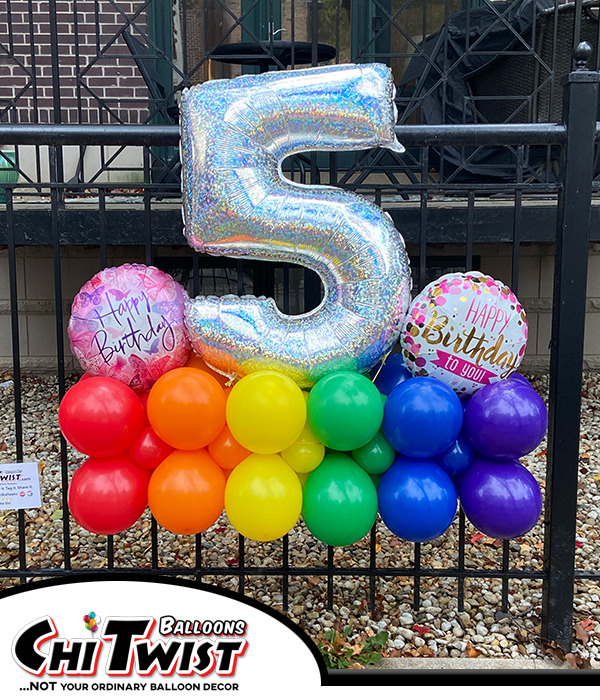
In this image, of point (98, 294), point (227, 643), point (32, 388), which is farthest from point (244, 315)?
point (32, 388)

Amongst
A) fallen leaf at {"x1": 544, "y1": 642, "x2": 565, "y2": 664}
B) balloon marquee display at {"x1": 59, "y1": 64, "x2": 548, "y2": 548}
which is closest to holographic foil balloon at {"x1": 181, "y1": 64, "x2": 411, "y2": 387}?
balloon marquee display at {"x1": 59, "y1": 64, "x2": 548, "y2": 548}

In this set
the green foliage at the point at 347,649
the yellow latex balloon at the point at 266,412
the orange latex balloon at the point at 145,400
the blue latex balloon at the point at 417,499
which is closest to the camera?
the yellow latex balloon at the point at 266,412

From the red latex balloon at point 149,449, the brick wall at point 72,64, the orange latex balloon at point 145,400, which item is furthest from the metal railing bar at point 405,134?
the brick wall at point 72,64

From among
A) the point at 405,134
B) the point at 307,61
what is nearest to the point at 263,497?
the point at 405,134

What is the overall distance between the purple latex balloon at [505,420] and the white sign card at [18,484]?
1.44 metres

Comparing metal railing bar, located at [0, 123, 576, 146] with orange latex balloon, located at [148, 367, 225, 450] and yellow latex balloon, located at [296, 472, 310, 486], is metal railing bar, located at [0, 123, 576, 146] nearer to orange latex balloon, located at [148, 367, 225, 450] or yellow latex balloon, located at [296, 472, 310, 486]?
orange latex balloon, located at [148, 367, 225, 450]

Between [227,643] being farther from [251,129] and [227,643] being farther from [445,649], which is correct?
[251,129]

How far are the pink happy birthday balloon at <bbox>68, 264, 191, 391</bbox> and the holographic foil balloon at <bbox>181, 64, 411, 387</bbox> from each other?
7 cm

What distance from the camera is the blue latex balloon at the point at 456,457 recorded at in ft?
6.64

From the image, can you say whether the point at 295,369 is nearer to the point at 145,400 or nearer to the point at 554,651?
the point at 145,400

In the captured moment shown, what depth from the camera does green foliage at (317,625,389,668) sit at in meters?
2.15

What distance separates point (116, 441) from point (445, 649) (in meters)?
1.36

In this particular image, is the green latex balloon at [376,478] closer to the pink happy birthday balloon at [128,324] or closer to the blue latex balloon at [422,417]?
the blue latex balloon at [422,417]

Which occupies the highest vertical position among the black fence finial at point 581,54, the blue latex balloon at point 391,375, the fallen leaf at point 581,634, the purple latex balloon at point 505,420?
the black fence finial at point 581,54
